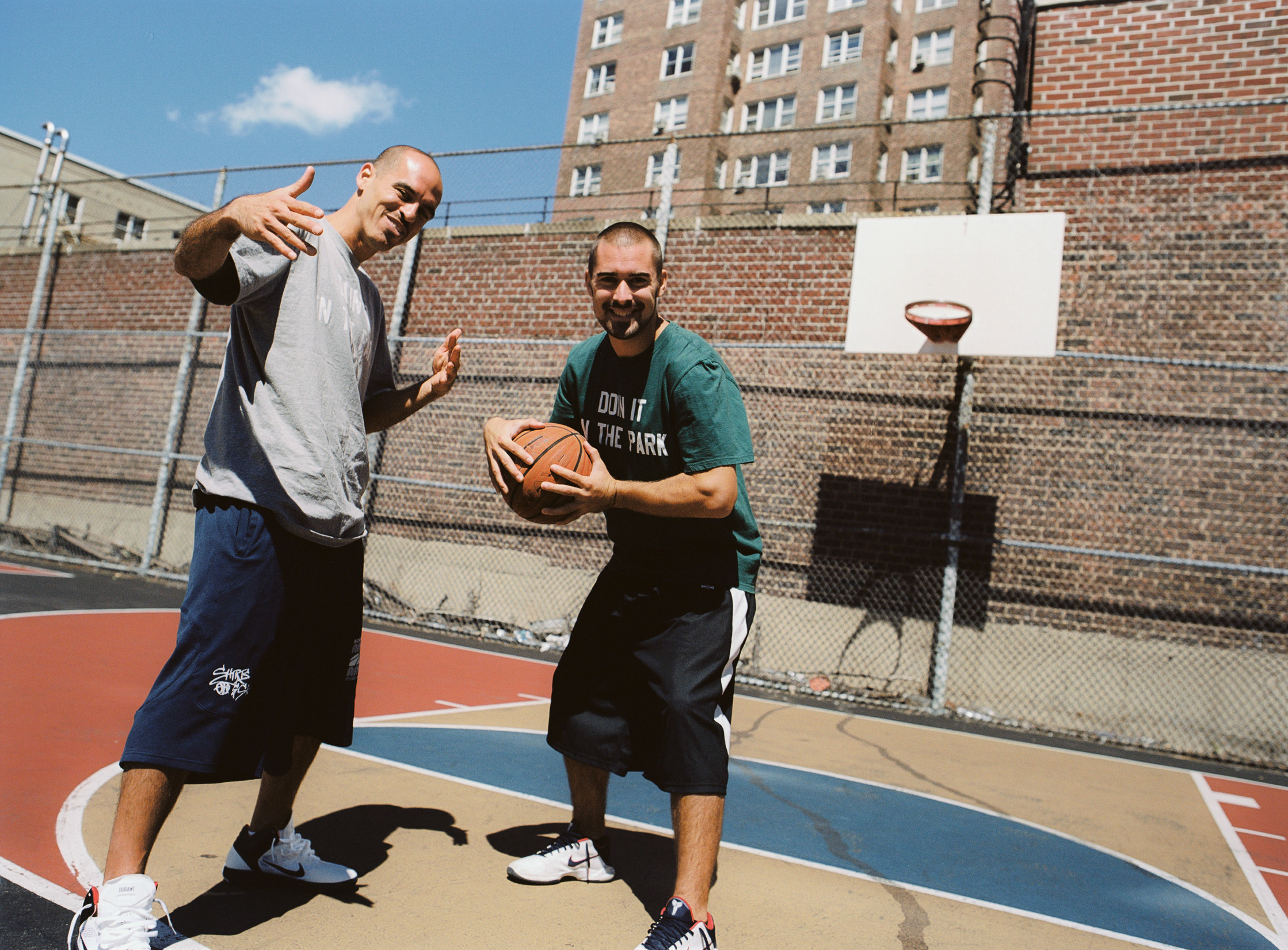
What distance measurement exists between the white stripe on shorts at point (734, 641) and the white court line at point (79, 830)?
5.55 feet

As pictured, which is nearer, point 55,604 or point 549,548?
point 55,604

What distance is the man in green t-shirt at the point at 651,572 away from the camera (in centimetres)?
255

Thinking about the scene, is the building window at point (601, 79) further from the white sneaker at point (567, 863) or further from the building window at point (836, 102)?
the white sneaker at point (567, 863)

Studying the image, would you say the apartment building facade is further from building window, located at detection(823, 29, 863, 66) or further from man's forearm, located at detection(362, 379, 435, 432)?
man's forearm, located at detection(362, 379, 435, 432)

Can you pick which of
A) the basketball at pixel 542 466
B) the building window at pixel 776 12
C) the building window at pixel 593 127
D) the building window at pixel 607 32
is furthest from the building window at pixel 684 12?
the basketball at pixel 542 466

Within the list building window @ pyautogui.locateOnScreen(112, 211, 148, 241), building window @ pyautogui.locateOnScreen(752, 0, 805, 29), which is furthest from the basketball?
building window @ pyautogui.locateOnScreen(752, 0, 805, 29)

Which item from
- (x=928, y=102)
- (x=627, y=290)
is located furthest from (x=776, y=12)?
(x=627, y=290)

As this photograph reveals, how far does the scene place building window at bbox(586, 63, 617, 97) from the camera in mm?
37219

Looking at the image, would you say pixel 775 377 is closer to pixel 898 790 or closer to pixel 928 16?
pixel 898 790

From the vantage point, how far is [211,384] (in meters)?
11.5

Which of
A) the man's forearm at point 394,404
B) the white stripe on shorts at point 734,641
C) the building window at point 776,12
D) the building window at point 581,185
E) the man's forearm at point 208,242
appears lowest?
the white stripe on shorts at point 734,641

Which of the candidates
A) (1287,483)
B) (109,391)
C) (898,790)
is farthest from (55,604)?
(1287,483)

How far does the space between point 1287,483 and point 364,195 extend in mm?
8072

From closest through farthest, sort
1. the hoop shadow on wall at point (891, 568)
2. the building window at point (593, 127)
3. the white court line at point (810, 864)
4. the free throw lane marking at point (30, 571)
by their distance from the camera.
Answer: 1. the white court line at point (810, 864)
2. the hoop shadow on wall at point (891, 568)
3. the free throw lane marking at point (30, 571)
4. the building window at point (593, 127)
